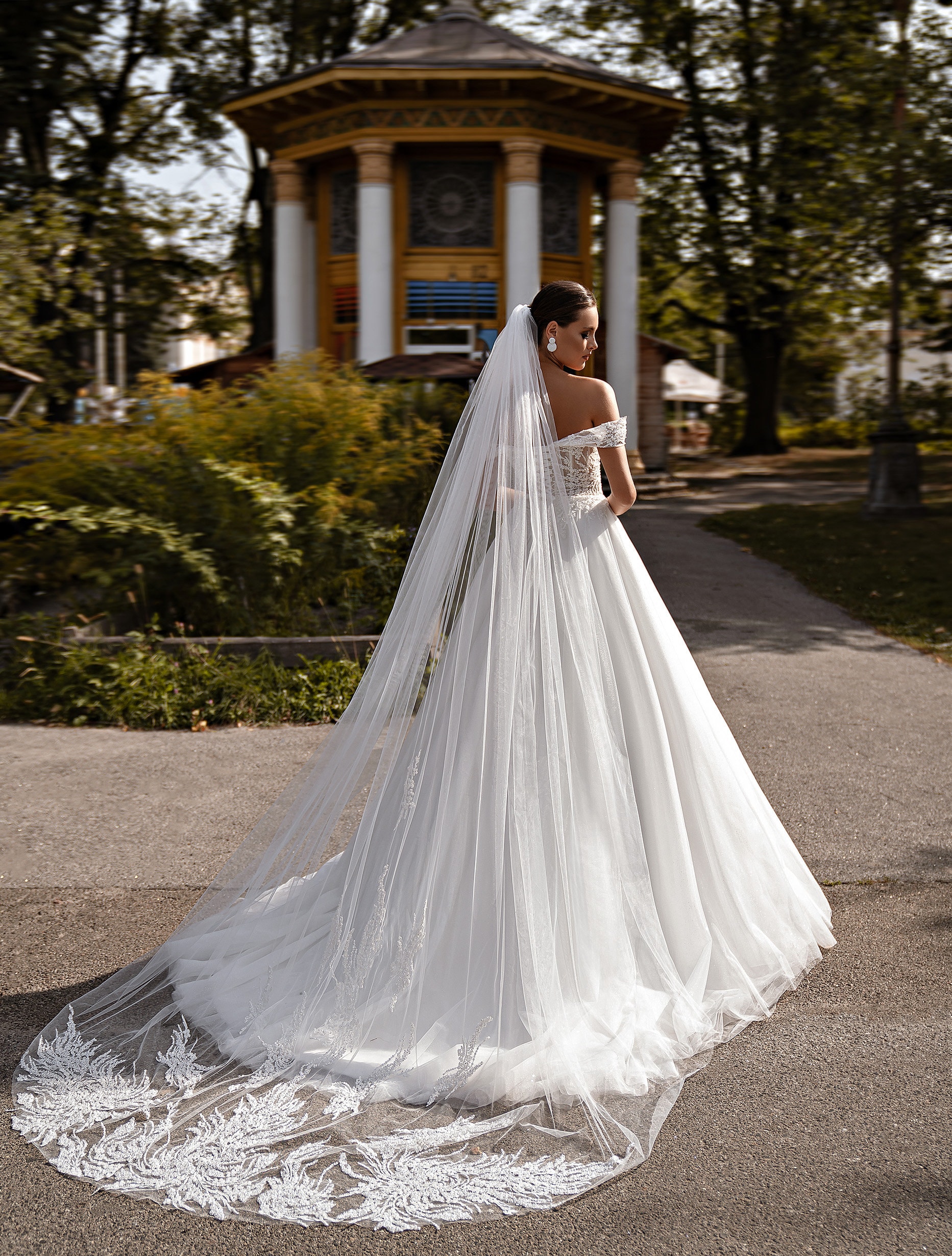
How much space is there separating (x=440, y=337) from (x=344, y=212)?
275 centimetres

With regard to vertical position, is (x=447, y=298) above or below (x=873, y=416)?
above

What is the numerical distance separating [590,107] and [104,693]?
1341 cm

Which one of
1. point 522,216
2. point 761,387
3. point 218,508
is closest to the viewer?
point 218,508

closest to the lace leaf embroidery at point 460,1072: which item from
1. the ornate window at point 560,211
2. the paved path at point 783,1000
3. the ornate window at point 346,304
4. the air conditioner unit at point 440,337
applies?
the paved path at point 783,1000

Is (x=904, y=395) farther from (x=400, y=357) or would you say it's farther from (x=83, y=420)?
(x=83, y=420)

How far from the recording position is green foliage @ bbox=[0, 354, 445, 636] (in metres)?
7.77

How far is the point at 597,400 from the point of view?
3682 mm

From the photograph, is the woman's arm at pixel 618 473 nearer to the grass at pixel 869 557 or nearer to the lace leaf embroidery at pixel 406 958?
the lace leaf embroidery at pixel 406 958

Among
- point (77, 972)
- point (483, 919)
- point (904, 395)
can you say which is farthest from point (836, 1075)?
point (904, 395)

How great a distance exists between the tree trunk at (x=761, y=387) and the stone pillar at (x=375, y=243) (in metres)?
11.3

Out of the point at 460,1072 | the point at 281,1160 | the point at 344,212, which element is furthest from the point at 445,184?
the point at 281,1160

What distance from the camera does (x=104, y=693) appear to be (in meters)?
7.18

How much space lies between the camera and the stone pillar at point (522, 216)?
16328 millimetres

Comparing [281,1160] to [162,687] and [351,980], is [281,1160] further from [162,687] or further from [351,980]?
[162,687]
